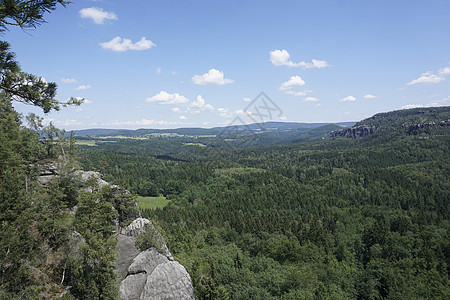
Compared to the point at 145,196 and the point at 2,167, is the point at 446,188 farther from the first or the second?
the point at 2,167

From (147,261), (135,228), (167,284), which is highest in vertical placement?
(135,228)

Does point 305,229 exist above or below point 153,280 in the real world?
below

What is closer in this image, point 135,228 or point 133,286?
point 133,286

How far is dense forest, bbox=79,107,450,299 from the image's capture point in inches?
1868

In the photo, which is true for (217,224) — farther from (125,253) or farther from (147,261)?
(147,261)

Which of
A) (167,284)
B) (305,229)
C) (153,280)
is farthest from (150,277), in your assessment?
(305,229)

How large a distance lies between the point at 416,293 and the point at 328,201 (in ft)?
256

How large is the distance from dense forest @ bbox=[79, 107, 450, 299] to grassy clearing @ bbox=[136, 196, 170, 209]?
5.47 m

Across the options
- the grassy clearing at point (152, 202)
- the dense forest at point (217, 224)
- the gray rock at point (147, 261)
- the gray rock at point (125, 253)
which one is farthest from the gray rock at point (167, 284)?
the grassy clearing at point (152, 202)

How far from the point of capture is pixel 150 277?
29.8 m

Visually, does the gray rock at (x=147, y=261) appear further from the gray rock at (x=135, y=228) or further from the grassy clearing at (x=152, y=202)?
the grassy clearing at (x=152, y=202)

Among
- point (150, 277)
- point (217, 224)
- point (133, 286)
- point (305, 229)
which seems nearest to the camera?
point (133, 286)

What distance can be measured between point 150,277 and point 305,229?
7096 centimetres

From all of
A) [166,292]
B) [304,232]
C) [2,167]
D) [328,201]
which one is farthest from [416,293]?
[328,201]
